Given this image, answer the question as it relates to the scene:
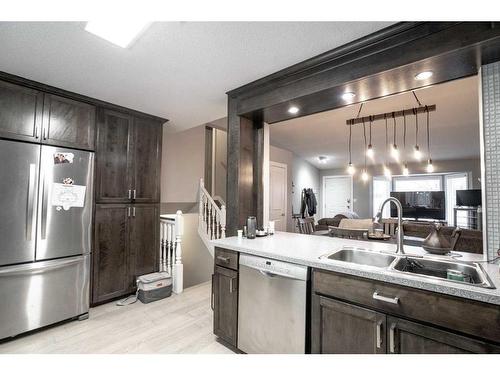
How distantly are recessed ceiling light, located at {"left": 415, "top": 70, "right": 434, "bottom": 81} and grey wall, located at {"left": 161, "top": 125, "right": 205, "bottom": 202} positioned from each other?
3517 millimetres

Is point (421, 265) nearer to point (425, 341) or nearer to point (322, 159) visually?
point (425, 341)

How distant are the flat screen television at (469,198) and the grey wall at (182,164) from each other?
5.89 m

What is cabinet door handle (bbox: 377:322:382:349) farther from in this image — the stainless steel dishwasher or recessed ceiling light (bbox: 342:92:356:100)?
recessed ceiling light (bbox: 342:92:356:100)

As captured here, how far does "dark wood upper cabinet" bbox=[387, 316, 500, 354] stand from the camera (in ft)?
3.21

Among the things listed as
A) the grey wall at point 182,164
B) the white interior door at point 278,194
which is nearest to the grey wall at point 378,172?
the white interior door at point 278,194

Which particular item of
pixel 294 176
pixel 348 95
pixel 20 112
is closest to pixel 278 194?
pixel 294 176

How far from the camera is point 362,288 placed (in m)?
1.26

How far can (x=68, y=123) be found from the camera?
236cm

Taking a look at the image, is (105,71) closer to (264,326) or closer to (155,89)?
(155,89)

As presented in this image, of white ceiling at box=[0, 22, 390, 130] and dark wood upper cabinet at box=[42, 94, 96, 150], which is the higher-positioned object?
white ceiling at box=[0, 22, 390, 130]

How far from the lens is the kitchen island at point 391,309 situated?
98 cm

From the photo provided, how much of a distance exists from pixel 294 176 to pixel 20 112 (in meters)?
5.93

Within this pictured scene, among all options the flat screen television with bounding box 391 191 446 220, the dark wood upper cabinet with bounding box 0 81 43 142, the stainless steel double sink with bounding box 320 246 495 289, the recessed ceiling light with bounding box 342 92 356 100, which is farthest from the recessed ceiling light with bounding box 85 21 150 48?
the flat screen television with bounding box 391 191 446 220

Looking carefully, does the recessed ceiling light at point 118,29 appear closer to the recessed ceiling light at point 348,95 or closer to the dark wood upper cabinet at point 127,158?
the dark wood upper cabinet at point 127,158
